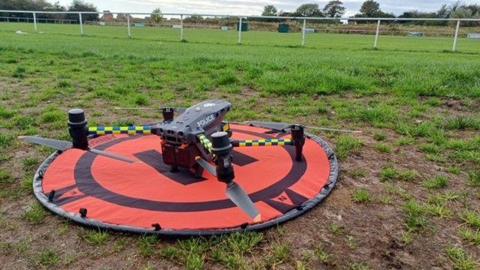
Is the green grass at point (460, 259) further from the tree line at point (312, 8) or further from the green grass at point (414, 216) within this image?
the tree line at point (312, 8)

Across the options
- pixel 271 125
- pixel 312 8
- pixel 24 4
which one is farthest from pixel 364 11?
pixel 271 125

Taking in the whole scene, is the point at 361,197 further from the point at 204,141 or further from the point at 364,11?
the point at 364,11

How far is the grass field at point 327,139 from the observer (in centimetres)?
273

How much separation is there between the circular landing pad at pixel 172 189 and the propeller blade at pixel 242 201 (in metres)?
0.11

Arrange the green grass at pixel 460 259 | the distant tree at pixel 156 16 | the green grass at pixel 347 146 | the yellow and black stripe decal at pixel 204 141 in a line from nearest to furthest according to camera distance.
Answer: the green grass at pixel 460 259 → the yellow and black stripe decal at pixel 204 141 → the green grass at pixel 347 146 → the distant tree at pixel 156 16

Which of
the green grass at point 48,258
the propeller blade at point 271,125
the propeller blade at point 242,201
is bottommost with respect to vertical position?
the green grass at point 48,258

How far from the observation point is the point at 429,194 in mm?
3650

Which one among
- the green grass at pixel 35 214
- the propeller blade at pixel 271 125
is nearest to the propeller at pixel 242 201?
the green grass at pixel 35 214

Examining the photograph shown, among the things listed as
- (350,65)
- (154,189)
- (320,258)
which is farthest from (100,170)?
(350,65)

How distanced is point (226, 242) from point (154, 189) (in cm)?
106

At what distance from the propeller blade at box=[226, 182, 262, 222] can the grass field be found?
0.15 metres

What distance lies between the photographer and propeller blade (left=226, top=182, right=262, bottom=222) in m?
2.92

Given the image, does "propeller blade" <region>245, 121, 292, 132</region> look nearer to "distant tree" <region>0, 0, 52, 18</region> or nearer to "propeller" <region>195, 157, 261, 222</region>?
"propeller" <region>195, 157, 261, 222</region>

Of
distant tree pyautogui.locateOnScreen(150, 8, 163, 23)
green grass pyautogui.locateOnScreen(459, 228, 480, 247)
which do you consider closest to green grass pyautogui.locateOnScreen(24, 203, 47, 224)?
green grass pyautogui.locateOnScreen(459, 228, 480, 247)
